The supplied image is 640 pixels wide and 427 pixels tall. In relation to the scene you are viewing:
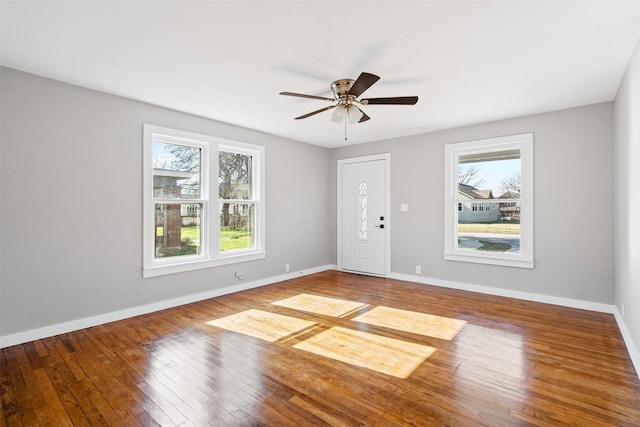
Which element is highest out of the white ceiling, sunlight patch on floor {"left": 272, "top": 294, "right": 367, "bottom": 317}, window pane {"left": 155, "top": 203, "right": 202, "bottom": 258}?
the white ceiling

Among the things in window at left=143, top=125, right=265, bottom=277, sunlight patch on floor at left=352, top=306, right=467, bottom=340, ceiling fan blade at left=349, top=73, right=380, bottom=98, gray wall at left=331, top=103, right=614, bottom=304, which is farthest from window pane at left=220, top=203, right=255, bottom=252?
gray wall at left=331, top=103, right=614, bottom=304

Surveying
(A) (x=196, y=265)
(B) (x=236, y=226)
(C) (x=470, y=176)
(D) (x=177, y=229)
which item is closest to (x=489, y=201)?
(C) (x=470, y=176)

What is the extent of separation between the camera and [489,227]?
4.76 metres

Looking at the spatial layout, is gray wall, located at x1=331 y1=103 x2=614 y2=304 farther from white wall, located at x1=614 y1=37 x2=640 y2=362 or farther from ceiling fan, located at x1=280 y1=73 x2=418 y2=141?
ceiling fan, located at x1=280 y1=73 x2=418 y2=141

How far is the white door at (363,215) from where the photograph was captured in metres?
5.85

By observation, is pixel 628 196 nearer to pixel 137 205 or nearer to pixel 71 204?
pixel 137 205

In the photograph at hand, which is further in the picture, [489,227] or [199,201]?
[489,227]

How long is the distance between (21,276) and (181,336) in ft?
5.17

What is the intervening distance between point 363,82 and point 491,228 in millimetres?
3377

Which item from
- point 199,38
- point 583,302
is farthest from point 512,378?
point 199,38

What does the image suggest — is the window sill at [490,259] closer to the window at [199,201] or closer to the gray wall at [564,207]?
the gray wall at [564,207]

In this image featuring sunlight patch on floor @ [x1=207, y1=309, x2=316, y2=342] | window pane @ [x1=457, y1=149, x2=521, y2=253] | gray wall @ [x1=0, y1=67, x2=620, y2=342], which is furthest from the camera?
window pane @ [x1=457, y1=149, x2=521, y2=253]

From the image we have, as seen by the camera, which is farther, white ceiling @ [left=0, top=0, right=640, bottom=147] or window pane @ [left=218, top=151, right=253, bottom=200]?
window pane @ [left=218, top=151, right=253, bottom=200]

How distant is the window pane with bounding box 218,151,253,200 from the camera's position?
15.7 ft
